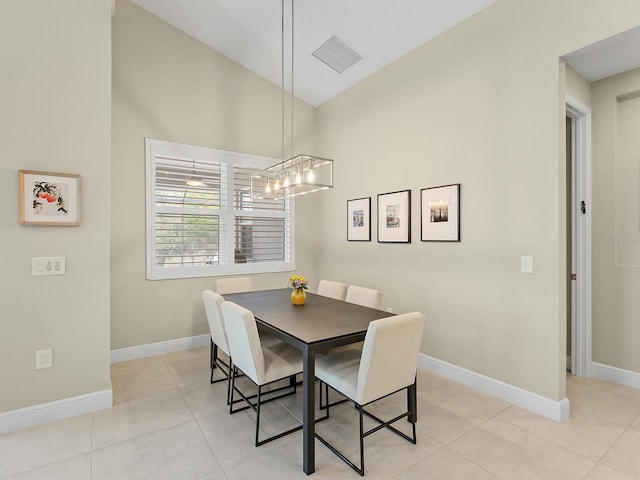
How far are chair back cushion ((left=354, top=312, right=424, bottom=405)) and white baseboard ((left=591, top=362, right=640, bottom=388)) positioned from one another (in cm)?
231

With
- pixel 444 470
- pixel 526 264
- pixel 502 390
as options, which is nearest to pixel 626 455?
pixel 502 390

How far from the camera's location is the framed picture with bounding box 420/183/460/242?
3068mm

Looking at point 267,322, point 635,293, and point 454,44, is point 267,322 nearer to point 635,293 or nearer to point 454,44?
point 454,44

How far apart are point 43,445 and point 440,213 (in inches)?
140

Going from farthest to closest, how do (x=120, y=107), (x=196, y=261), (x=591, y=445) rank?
(x=196, y=261), (x=120, y=107), (x=591, y=445)

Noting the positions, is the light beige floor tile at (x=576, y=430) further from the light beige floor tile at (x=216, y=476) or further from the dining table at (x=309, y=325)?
the light beige floor tile at (x=216, y=476)

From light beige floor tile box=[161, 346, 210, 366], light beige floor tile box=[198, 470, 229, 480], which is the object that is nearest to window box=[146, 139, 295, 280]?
light beige floor tile box=[161, 346, 210, 366]

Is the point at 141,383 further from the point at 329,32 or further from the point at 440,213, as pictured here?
the point at 329,32

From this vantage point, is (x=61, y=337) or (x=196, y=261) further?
(x=196, y=261)

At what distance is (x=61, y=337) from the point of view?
2.48 metres

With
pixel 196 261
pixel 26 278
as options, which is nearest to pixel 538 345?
pixel 196 261

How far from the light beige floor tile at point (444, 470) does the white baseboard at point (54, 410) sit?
2284 millimetres

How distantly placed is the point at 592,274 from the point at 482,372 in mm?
1448

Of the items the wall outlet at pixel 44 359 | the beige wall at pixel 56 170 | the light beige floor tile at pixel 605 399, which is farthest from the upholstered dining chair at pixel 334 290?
the wall outlet at pixel 44 359
